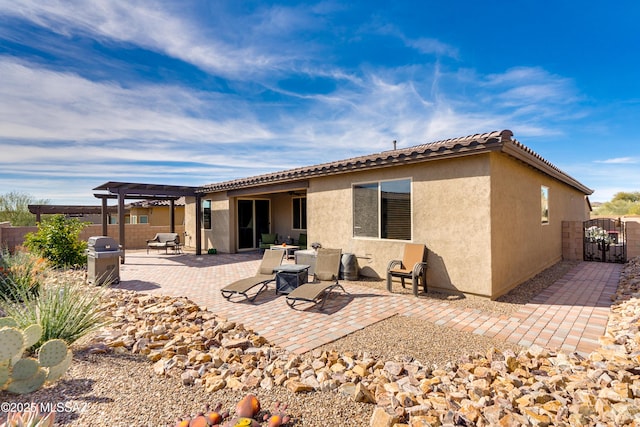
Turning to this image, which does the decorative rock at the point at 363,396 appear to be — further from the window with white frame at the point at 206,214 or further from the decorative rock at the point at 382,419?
the window with white frame at the point at 206,214

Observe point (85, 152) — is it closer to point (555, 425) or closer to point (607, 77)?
point (555, 425)

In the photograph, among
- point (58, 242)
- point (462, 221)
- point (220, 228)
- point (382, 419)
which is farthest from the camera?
point (220, 228)

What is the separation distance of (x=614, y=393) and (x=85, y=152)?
2004 centimetres

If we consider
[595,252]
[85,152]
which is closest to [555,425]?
[595,252]

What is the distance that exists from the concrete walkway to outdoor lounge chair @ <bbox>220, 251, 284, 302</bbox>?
0.22 meters

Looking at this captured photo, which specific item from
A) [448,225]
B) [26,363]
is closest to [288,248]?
[448,225]

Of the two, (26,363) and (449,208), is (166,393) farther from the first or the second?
(449,208)

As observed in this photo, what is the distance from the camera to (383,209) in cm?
830

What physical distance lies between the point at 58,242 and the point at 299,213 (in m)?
9.35

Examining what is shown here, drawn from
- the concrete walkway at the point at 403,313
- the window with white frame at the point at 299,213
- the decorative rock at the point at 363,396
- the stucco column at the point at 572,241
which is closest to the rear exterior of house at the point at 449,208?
the concrete walkway at the point at 403,313

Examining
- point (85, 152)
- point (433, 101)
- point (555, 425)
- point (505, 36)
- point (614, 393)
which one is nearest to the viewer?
point (555, 425)

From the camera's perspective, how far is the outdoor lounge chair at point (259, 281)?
6672 millimetres

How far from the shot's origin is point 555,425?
2.44 meters

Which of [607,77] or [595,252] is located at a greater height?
[607,77]
